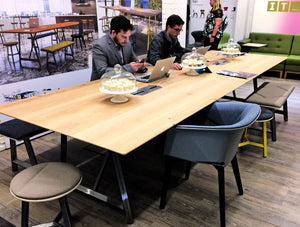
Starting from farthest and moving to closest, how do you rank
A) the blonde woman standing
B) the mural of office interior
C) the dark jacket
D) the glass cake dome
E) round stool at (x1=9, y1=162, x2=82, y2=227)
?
the mural of office interior, the blonde woman standing, the dark jacket, the glass cake dome, round stool at (x1=9, y1=162, x2=82, y2=227)

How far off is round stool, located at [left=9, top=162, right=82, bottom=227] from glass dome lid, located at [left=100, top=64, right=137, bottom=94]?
0.62 m

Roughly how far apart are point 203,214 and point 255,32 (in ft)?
18.5

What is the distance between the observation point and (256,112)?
187cm

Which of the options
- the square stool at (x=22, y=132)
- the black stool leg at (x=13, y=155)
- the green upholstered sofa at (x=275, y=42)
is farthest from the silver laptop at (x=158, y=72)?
the green upholstered sofa at (x=275, y=42)

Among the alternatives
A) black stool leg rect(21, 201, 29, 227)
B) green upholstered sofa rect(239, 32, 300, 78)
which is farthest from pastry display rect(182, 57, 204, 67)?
green upholstered sofa rect(239, 32, 300, 78)

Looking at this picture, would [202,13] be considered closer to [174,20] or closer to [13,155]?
[174,20]

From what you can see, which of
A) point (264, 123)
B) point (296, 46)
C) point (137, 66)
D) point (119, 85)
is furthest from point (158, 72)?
point (296, 46)

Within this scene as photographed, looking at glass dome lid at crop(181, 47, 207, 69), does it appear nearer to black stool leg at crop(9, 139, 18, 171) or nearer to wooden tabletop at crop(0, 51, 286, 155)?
wooden tabletop at crop(0, 51, 286, 155)

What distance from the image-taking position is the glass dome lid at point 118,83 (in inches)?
80.2

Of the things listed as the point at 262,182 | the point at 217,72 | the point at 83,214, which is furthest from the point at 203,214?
the point at 217,72

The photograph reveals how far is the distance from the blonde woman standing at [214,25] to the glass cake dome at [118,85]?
3058 mm

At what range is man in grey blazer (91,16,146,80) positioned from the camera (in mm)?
2689

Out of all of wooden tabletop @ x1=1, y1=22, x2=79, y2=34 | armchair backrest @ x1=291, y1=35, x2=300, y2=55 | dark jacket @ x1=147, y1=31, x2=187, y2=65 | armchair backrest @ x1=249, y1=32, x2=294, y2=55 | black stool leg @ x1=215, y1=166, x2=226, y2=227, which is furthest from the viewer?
armchair backrest @ x1=249, y1=32, x2=294, y2=55

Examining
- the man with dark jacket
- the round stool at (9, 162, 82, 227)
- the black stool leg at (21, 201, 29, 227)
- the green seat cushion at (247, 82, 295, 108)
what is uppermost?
the man with dark jacket
